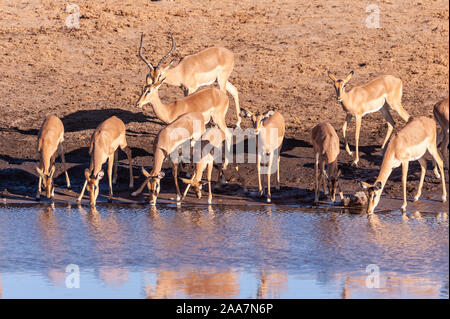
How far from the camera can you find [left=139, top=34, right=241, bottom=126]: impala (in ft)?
57.3

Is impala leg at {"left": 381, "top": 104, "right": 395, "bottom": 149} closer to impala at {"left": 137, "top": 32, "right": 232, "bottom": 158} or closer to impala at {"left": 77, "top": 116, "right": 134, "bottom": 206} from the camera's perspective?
impala at {"left": 137, "top": 32, "right": 232, "bottom": 158}

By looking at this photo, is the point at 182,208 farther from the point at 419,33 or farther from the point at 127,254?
the point at 419,33

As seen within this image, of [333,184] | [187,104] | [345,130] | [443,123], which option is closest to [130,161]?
[187,104]

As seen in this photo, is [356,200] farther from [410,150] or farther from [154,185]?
[154,185]

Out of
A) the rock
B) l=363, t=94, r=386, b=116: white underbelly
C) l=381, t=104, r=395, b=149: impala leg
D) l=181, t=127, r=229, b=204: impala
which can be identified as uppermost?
l=363, t=94, r=386, b=116: white underbelly

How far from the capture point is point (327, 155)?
46.0ft

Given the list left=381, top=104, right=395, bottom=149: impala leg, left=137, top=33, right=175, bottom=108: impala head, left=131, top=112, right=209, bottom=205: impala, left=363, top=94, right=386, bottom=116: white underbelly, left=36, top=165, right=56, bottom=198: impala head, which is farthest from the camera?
left=381, top=104, right=395, bottom=149: impala leg

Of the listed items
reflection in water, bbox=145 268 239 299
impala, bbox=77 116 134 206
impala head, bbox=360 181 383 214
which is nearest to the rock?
impala head, bbox=360 181 383 214

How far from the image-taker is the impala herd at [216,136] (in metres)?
13.7

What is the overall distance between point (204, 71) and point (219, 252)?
733 centimetres

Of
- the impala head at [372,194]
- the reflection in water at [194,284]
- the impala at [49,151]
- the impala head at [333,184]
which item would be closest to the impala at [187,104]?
the impala at [49,151]

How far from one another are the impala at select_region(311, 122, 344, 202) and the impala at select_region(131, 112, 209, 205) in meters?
1.85
